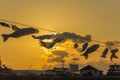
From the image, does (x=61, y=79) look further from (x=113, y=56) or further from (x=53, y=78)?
(x=113, y=56)

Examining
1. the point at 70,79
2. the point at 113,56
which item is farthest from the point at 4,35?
the point at 70,79

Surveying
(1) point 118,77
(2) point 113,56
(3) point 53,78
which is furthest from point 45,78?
(2) point 113,56

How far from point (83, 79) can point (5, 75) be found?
32077 millimetres

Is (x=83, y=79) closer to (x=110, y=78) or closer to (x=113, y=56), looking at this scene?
(x=110, y=78)

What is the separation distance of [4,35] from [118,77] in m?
112

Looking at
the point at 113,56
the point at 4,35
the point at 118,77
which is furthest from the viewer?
the point at 118,77

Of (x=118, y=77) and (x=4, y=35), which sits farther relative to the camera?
(x=118, y=77)

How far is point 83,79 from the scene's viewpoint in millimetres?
195625

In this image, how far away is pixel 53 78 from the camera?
19450 centimetres

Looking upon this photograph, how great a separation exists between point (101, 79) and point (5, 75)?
1551 inches

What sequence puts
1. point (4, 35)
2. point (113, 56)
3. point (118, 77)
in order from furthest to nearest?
1. point (118, 77)
2. point (113, 56)
3. point (4, 35)

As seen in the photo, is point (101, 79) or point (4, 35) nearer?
point (4, 35)

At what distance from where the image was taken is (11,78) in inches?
7756

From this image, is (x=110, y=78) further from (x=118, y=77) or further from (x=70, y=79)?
(x=70, y=79)
